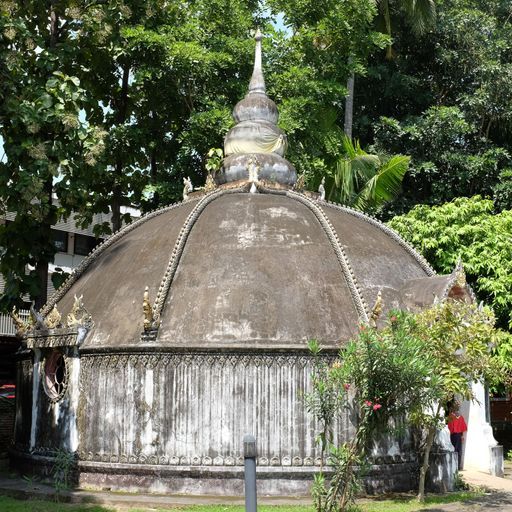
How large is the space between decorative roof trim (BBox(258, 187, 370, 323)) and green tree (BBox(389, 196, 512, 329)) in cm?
602

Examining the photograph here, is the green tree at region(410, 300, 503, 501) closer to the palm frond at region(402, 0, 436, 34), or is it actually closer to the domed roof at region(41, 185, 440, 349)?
the domed roof at region(41, 185, 440, 349)

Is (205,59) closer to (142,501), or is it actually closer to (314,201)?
(314,201)

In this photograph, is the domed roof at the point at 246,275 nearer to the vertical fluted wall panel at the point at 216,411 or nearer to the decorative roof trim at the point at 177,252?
the decorative roof trim at the point at 177,252

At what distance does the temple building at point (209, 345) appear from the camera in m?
11.8

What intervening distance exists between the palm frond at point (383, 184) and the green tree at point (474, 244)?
3907 millimetres

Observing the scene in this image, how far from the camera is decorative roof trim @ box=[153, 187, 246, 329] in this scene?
40.7 ft

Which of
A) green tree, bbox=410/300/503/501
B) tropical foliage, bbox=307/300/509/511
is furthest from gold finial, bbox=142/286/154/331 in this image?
green tree, bbox=410/300/503/501

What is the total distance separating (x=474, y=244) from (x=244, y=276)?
9.47m

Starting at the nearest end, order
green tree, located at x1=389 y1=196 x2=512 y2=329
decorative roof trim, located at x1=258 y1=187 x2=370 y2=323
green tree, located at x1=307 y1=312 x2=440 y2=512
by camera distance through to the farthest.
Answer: green tree, located at x1=307 y1=312 x2=440 y2=512 → decorative roof trim, located at x1=258 y1=187 x2=370 y2=323 → green tree, located at x1=389 y1=196 x2=512 y2=329

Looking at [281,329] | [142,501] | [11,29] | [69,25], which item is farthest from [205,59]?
[142,501]

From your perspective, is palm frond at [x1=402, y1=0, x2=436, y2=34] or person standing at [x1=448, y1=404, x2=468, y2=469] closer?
person standing at [x1=448, y1=404, x2=468, y2=469]

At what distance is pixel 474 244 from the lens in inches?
792

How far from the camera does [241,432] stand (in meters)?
11.7

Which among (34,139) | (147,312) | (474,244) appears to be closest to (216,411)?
(147,312)
